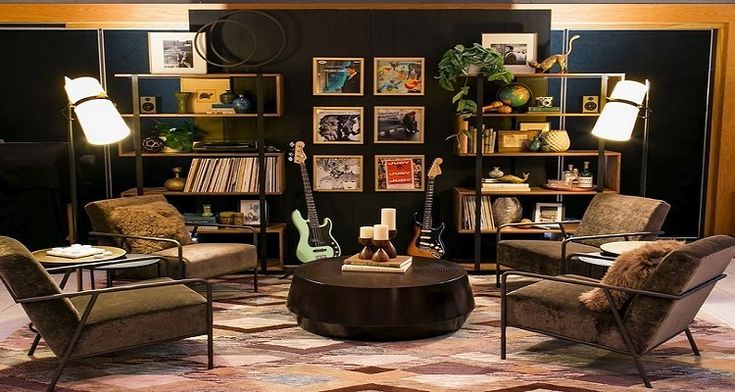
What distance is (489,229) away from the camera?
7.04 metres

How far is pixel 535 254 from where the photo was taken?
605cm

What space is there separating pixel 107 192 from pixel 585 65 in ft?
16.0

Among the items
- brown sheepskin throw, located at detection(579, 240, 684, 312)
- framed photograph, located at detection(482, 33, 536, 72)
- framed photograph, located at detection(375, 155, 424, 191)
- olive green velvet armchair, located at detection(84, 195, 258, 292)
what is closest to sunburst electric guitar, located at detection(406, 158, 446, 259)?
framed photograph, located at detection(375, 155, 424, 191)

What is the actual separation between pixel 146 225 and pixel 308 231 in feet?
5.34

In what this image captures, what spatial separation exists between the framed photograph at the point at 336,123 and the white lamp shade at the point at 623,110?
86.0 inches

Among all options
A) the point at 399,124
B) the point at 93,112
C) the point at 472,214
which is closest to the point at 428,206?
the point at 472,214

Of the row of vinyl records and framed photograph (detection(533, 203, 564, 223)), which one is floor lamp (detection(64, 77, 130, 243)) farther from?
framed photograph (detection(533, 203, 564, 223))

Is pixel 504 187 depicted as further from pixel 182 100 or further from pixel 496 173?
pixel 182 100

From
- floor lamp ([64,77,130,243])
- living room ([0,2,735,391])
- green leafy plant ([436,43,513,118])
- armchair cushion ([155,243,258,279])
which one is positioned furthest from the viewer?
green leafy plant ([436,43,513,118])

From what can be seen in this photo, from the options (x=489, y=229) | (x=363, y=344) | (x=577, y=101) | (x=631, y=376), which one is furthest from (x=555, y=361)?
(x=577, y=101)

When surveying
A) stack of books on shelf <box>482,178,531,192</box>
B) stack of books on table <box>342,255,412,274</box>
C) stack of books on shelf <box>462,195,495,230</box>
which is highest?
stack of books on shelf <box>482,178,531,192</box>

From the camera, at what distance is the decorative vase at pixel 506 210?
7078 millimetres

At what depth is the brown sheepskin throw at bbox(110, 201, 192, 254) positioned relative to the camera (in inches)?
229

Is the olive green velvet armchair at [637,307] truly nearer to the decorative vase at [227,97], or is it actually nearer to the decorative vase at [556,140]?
the decorative vase at [556,140]
